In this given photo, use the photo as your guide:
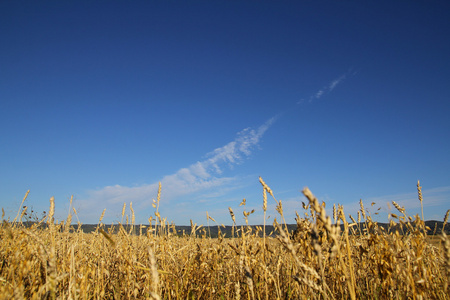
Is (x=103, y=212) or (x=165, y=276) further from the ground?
(x=103, y=212)

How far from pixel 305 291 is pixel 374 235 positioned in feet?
2.64

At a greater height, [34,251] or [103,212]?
[103,212]

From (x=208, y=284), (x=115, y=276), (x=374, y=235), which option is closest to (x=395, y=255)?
(x=374, y=235)

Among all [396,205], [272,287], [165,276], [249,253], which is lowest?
[272,287]

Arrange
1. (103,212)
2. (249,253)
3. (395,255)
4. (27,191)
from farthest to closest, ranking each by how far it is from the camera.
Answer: (103,212) → (27,191) → (249,253) → (395,255)

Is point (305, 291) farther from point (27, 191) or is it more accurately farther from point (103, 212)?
point (27, 191)

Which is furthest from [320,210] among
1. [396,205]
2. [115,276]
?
[115,276]

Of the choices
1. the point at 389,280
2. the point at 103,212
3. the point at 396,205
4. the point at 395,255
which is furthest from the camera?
the point at 103,212

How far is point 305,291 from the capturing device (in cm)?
226

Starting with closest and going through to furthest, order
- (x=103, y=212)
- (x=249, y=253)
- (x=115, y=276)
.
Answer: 1. (x=249, y=253)
2. (x=115, y=276)
3. (x=103, y=212)

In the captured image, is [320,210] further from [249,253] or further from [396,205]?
[396,205]

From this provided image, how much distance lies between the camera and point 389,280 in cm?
192

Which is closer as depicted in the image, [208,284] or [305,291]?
[305,291]

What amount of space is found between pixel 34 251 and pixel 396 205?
365 centimetres
